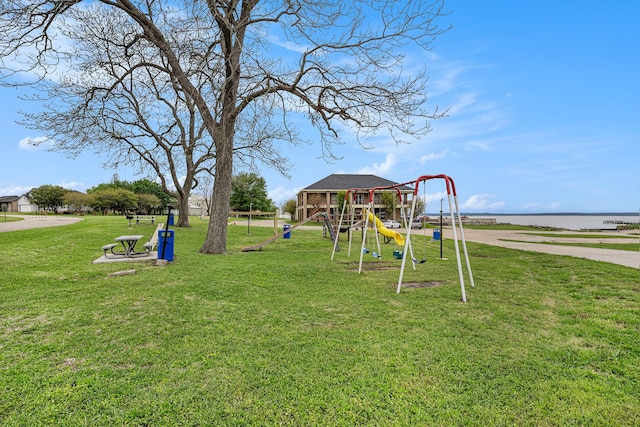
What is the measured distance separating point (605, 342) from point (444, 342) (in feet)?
5.98

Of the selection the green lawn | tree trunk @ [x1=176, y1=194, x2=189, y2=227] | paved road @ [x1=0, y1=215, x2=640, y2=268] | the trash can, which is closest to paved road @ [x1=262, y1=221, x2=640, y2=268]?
paved road @ [x1=0, y1=215, x2=640, y2=268]

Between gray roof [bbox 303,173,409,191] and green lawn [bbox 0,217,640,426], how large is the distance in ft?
138

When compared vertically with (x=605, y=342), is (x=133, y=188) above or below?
above

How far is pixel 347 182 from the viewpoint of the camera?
165 feet

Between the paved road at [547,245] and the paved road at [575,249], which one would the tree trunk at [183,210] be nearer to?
the paved road at [547,245]

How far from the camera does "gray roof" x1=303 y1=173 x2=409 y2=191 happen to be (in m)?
48.6

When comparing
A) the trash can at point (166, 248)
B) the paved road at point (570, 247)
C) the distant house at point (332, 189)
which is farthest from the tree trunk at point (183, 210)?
the distant house at point (332, 189)

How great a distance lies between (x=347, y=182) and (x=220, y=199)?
133 ft

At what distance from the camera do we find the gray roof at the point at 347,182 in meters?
48.6

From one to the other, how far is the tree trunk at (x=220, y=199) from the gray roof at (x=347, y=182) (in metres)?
37.1

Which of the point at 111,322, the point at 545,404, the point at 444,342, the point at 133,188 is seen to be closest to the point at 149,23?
the point at 111,322

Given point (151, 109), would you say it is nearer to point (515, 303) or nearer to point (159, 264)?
point (159, 264)

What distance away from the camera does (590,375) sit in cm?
305

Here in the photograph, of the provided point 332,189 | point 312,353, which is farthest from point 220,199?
point 332,189
